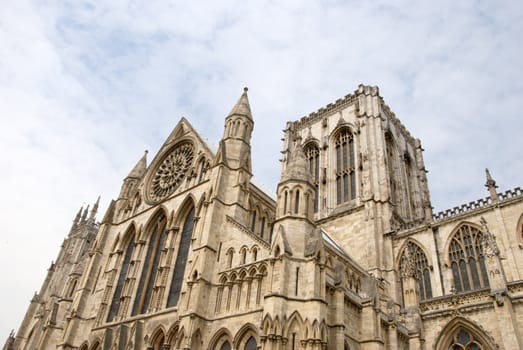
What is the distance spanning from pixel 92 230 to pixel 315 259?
43934 millimetres

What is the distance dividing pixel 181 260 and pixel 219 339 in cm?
606

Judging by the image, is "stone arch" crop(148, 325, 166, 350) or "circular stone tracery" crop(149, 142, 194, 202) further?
"circular stone tracery" crop(149, 142, 194, 202)

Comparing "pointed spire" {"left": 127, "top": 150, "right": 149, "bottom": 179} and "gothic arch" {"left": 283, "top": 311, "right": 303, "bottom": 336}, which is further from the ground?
"pointed spire" {"left": 127, "top": 150, "right": 149, "bottom": 179}

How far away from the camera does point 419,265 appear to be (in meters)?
28.5

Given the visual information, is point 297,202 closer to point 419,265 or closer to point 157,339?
point 157,339

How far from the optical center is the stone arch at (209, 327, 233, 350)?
17.3m

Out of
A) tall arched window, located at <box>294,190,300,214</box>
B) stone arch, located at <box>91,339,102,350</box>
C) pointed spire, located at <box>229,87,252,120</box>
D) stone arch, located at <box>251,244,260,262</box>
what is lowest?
stone arch, located at <box>91,339,102,350</box>

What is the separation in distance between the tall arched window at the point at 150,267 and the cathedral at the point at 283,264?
0.24 ft

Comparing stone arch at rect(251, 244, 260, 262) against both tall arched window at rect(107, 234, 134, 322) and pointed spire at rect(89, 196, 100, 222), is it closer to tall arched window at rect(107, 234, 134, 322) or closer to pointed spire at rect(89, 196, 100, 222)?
tall arched window at rect(107, 234, 134, 322)

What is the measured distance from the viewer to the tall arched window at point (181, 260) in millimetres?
21225

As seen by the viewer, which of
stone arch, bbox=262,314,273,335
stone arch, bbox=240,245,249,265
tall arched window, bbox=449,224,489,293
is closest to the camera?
stone arch, bbox=262,314,273,335

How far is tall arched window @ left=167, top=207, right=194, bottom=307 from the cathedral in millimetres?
66

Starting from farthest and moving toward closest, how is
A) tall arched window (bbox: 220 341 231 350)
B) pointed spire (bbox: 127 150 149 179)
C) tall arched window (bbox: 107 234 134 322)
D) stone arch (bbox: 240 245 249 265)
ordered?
pointed spire (bbox: 127 150 149 179) → tall arched window (bbox: 107 234 134 322) → stone arch (bbox: 240 245 249 265) → tall arched window (bbox: 220 341 231 350)

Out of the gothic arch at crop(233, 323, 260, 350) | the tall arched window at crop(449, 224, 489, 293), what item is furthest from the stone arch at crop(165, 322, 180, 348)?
the tall arched window at crop(449, 224, 489, 293)
